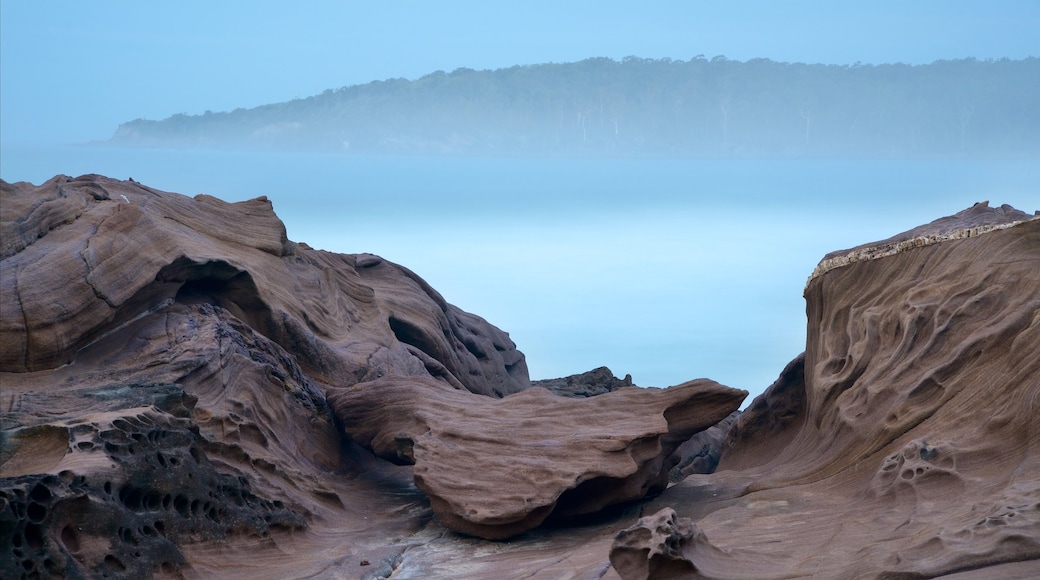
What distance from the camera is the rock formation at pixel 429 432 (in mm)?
4195

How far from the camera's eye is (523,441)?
5.62 meters

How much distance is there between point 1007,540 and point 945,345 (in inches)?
69.7

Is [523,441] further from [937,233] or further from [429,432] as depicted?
[937,233]

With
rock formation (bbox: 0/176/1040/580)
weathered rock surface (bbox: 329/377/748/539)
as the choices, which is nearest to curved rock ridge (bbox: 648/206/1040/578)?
rock formation (bbox: 0/176/1040/580)

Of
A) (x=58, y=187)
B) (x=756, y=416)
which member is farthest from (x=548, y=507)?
(x=58, y=187)

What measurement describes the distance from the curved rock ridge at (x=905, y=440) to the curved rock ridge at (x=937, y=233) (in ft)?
0.16

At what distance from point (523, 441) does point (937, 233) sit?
8.18 feet

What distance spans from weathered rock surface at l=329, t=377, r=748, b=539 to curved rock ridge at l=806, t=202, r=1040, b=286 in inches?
41.2

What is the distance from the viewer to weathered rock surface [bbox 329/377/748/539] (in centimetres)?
528

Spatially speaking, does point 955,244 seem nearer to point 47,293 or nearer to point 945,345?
point 945,345

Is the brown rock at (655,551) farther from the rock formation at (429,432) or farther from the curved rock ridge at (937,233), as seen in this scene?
the curved rock ridge at (937,233)

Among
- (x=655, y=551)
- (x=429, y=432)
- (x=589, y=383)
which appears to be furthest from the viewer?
(x=589, y=383)

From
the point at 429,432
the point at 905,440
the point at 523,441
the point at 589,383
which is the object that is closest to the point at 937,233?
the point at 905,440

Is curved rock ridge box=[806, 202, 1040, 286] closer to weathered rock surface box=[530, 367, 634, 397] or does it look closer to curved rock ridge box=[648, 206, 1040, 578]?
curved rock ridge box=[648, 206, 1040, 578]
